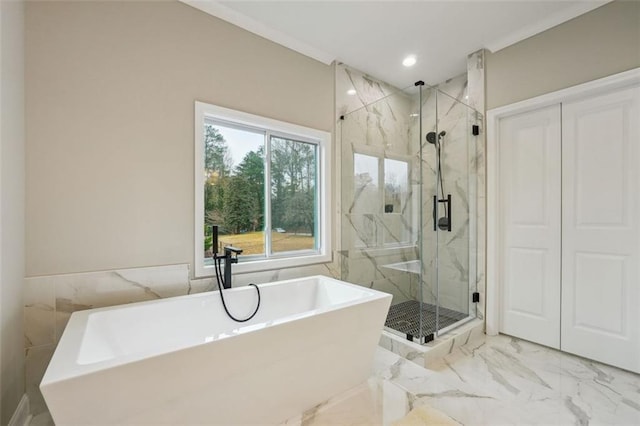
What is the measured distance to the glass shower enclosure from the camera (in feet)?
9.10

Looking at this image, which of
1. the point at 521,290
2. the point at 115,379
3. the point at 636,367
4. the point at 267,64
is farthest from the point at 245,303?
the point at 636,367

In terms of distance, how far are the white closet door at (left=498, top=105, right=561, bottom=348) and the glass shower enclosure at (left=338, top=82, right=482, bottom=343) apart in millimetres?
291

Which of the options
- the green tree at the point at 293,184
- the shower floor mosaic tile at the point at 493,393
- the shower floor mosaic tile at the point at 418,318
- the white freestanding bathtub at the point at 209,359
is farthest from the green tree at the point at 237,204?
the shower floor mosaic tile at the point at 418,318

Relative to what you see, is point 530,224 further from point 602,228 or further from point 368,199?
point 368,199

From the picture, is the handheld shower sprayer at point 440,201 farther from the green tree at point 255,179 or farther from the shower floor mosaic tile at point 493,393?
the green tree at point 255,179

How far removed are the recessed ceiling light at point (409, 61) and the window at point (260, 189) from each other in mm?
1245

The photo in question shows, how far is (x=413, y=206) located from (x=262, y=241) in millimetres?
1573

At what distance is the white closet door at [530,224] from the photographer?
2.50 m

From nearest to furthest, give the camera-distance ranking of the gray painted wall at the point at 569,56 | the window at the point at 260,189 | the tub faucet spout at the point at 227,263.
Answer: the gray painted wall at the point at 569,56 < the tub faucet spout at the point at 227,263 < the window at the point at 260,189

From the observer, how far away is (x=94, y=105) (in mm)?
1839

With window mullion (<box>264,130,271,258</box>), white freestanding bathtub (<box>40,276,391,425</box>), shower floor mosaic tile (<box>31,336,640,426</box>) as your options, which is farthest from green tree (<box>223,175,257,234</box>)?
shower floor mosaic tile (<box>31,336,640,426</box>)

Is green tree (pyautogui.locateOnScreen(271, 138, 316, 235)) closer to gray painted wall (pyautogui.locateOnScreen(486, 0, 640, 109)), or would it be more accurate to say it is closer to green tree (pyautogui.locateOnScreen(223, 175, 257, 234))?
green tree (pyautogui.locateOnScreen(223, 175, 257, 234))

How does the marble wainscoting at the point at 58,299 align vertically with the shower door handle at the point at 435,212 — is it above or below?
below

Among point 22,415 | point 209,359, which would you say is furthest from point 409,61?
point 22,415
